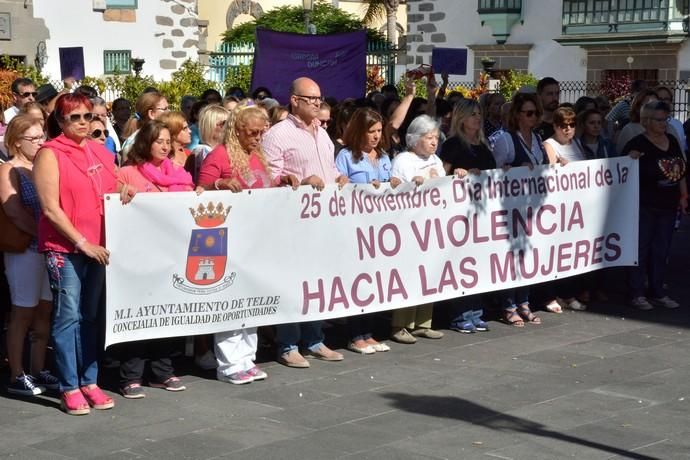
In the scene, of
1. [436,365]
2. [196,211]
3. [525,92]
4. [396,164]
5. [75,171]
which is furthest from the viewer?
[525,92]

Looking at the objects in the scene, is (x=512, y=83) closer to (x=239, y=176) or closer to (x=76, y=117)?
(x=239, y=176)

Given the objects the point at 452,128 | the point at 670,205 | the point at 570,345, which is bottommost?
the point at 570,345

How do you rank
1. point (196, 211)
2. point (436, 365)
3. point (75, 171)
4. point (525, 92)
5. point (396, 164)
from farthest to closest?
point (525, 92)
point (396, 164)
point (436, 365)
point (196, 211)
point (75, 171)

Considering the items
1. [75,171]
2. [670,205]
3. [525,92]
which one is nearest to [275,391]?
[75,171]

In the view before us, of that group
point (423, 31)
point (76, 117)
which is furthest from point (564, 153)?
point (423, 31)

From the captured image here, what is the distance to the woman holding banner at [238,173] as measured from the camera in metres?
8.52

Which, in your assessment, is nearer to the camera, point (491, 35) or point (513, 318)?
point (513, 318)

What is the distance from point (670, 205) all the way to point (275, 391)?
4.64 meters

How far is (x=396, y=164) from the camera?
9812mm

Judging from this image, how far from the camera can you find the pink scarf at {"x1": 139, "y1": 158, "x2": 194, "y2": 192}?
830cm

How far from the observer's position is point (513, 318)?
10.6 metres

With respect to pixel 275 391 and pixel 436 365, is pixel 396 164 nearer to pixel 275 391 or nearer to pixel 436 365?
pixel 436 365

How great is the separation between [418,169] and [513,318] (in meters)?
1.60

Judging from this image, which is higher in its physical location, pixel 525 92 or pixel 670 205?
pixel 525 92
